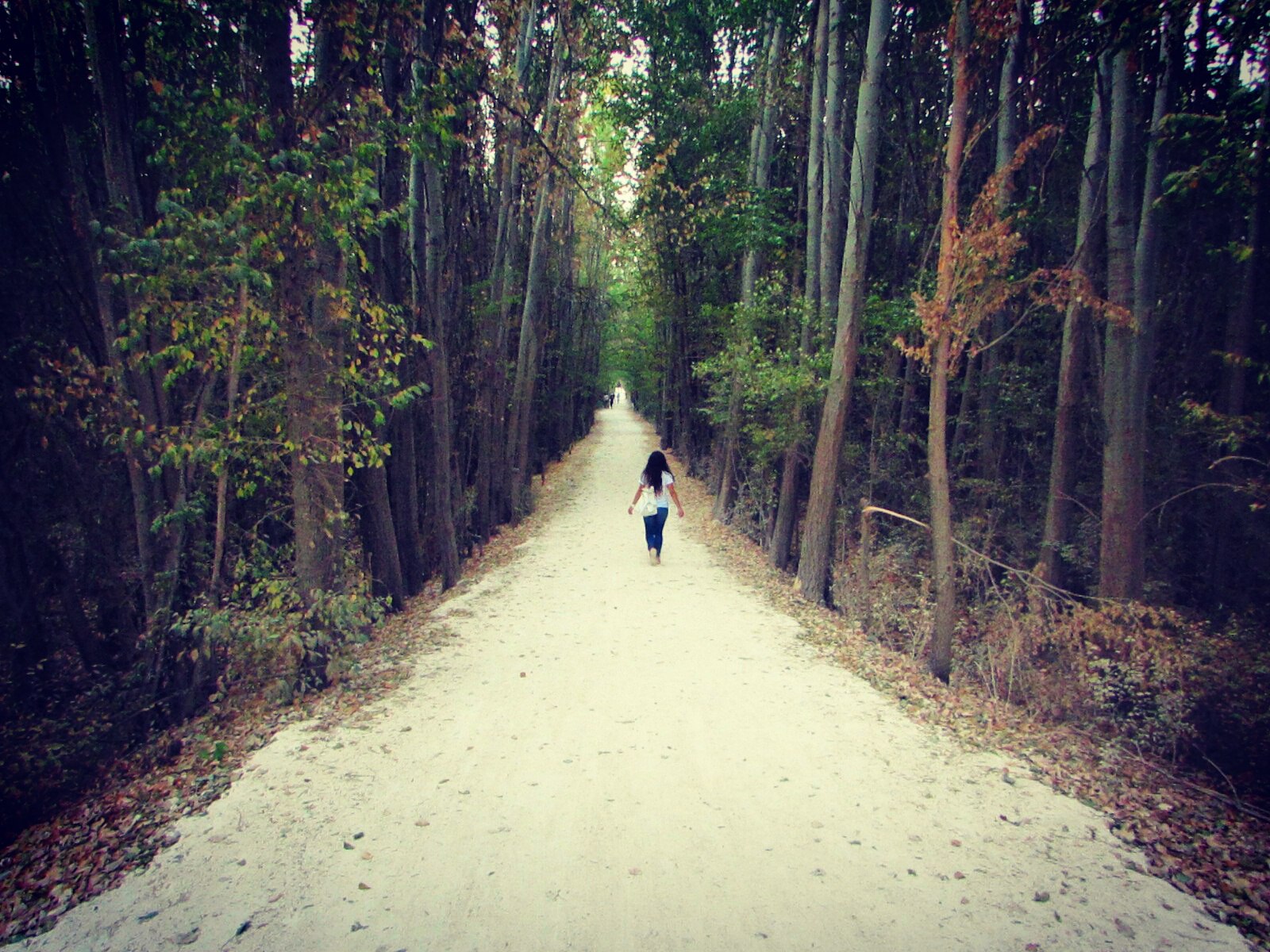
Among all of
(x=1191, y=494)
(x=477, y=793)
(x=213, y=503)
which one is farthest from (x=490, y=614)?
(x=1191, y=494)

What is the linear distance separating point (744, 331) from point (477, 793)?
9836 mm

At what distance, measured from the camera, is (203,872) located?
3354 millimetres

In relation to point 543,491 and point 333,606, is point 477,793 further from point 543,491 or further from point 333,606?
point 543,491

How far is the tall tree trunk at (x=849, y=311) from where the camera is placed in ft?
27.5

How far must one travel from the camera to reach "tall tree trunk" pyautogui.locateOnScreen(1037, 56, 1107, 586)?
823cm

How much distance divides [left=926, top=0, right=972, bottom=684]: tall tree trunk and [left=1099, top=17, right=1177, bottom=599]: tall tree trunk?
2457mm

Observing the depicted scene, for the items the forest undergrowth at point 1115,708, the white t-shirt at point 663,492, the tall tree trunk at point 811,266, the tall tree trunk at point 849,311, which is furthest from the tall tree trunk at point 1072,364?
the white t-shirt at point 663,492

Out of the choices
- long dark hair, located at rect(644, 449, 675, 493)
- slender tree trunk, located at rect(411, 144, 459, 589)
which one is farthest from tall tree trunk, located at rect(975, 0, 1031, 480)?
slender tree trunk, located at rect(411, 144, 459, 589)

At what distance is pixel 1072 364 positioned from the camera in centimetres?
861

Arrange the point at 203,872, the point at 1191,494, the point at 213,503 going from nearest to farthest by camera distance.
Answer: the point at 203,872 < the point at 213,503 < the point at 1191,494

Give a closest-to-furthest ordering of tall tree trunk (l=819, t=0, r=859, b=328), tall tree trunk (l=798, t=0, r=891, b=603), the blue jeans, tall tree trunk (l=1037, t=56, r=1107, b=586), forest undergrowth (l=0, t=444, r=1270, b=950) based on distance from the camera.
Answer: forest undergrowth (l=0, t=444, r=1270, b=950), tall tree trunk (l=1037, t=56, r=1107, b=586), tall tree trunk (l=798, t=0, r=891, b=603), tall tree trunk (l=819, t=0, r=859, b=328), the blue jeans

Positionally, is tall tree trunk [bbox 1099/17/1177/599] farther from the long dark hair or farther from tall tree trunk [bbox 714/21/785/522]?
the long dark hair

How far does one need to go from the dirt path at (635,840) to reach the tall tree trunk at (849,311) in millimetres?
3652

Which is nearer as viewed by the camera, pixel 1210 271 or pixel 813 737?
pixel 813 737
